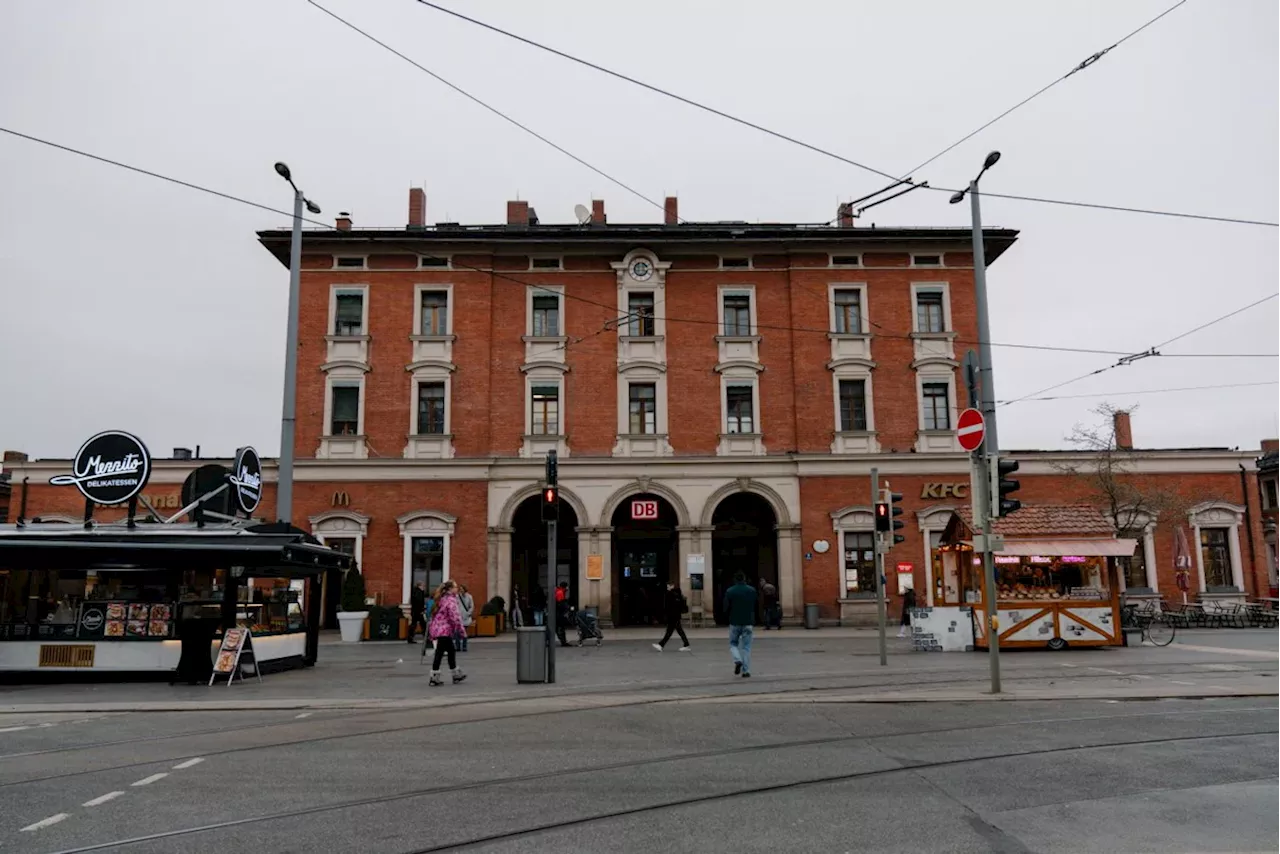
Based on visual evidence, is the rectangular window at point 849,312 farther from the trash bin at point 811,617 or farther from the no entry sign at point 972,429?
the no entry sign at point 972,429

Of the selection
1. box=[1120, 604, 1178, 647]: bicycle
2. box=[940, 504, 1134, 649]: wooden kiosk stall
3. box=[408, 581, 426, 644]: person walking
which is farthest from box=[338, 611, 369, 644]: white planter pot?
box=[1120, 604, 1178, 647]: bicycle

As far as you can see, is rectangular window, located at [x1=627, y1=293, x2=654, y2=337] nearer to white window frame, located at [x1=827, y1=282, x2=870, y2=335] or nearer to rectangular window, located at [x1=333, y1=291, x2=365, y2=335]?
white window frame, located at [x1=827, y1=282, x2=870, y2=335]

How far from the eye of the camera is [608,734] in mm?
10422

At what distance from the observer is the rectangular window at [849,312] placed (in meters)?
33.9

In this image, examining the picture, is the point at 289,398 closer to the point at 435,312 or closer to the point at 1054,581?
the point at 435,312

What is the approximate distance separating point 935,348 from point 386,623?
2024cm

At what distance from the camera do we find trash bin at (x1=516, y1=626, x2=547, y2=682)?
51.6 feet

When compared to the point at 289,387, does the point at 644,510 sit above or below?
below

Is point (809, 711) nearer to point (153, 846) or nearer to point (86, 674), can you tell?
point (153, 846)

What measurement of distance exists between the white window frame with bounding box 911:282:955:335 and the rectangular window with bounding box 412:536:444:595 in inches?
701

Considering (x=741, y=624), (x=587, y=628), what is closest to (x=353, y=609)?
(x=587, y=628)

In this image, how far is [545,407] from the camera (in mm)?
33438

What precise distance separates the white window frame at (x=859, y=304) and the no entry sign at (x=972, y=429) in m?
19.5

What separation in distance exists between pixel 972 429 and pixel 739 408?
1936cm
